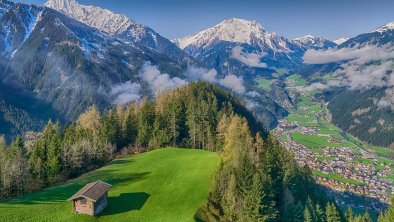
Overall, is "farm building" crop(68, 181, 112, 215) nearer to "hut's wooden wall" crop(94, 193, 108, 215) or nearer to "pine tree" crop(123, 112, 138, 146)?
"hut's wooden wall" crop(94, 193, 108, 215)

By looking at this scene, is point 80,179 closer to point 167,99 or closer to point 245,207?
point 245,207

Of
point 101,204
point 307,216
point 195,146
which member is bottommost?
point 307,216

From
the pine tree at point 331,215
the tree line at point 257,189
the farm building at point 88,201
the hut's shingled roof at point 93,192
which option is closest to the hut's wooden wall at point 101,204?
the farm building at point 88,201

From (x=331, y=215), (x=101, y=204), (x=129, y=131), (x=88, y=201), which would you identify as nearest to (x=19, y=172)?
(x=101, y=204)

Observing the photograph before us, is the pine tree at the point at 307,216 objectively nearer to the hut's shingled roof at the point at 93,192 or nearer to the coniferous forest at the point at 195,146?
the coniferous forest at the point at 195,146

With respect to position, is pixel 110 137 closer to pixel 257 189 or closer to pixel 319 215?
pixel 257 189

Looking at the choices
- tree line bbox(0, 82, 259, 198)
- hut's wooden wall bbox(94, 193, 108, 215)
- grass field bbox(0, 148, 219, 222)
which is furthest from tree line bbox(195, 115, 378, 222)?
tree line bbox(0, 82, 259, 198)

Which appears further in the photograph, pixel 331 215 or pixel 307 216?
pixel 331 215
